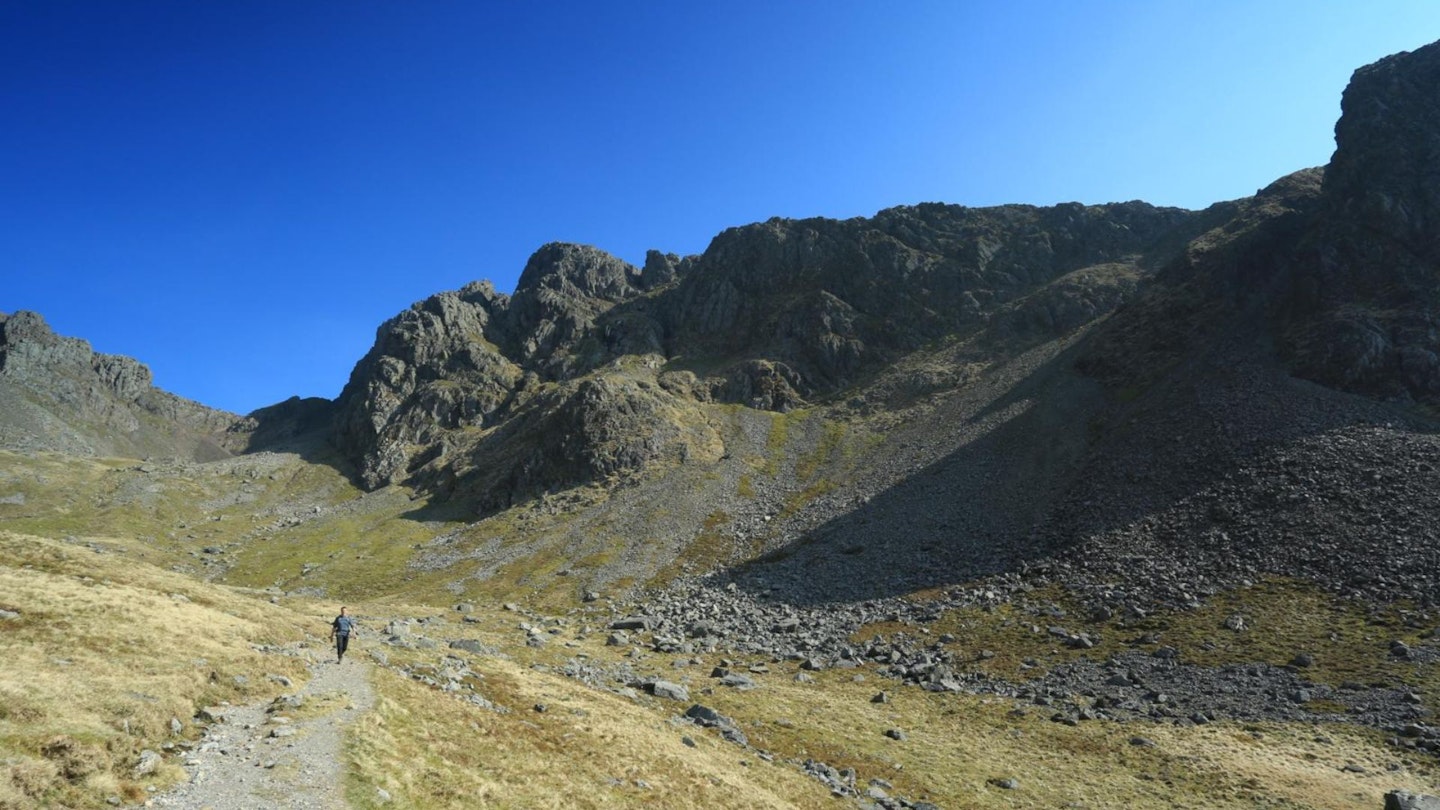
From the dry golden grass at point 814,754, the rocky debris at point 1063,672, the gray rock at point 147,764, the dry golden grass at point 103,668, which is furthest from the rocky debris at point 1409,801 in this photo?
the gray rock at point 147,764

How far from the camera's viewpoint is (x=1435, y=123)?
349 ft

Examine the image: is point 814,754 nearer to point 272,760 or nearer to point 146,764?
point 272,760

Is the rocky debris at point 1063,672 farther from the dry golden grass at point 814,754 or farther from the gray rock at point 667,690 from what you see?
the gray rock at point 667,690

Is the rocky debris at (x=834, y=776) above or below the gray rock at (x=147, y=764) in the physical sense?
below

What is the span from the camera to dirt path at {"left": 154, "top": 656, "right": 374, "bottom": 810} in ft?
56.4

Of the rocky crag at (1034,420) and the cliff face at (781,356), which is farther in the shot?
the cliff face at (781,356)

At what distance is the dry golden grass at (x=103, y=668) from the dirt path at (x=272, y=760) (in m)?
1.01

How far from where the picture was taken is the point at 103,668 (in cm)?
2505

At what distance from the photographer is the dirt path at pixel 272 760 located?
17188mm

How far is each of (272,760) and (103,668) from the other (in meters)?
11.4

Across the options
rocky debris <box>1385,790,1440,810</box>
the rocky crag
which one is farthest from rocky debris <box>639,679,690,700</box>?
rocky debris <box>1385,790,1440,810</box>

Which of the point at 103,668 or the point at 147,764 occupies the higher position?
the point at 103,668

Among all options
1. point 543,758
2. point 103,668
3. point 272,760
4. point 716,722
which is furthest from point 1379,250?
point 103,668

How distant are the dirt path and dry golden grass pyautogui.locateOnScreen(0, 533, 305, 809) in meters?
1.01
